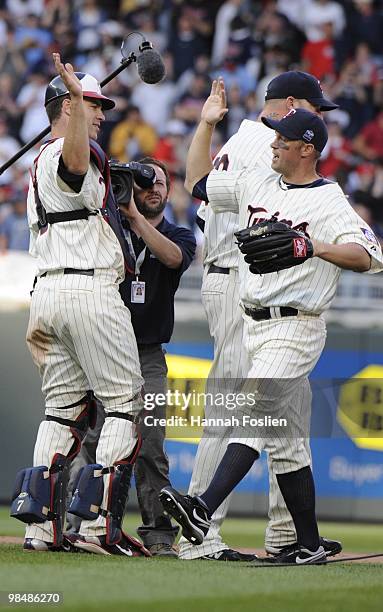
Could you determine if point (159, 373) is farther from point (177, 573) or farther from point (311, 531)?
point (177, 573)

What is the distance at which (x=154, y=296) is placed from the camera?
652cm

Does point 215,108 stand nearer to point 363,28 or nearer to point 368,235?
point 368,235

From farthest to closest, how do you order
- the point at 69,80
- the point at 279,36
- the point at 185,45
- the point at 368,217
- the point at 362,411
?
the point at 185,45 < the point at 279,36 < the point at 368,217 < the point at 362,411 < the point at 69,80

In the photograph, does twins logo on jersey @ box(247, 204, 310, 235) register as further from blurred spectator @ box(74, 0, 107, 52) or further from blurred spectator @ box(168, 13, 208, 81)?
blurred spectator @ box(74, 0, 107, 52)

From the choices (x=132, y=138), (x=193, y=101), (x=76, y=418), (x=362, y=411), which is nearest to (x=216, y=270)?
(x=76, y=418)

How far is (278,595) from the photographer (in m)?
3.97

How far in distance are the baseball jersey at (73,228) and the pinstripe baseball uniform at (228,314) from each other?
2.57ft

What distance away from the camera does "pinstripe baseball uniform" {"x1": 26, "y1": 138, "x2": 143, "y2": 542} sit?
5.49 metres

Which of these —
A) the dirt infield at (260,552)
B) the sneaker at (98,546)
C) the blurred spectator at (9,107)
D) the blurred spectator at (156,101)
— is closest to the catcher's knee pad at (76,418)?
the sneaker at (98,546)

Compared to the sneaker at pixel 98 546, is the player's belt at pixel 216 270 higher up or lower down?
higher up

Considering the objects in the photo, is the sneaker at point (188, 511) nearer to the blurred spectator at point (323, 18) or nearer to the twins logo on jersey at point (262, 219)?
the twins logo on jersey at point (262, 219)

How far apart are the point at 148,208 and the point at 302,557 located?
2.10 metres

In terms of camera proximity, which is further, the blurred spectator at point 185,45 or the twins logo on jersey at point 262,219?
the blurred spectator at point 185,45

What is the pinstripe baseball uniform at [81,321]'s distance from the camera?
18.0ft
